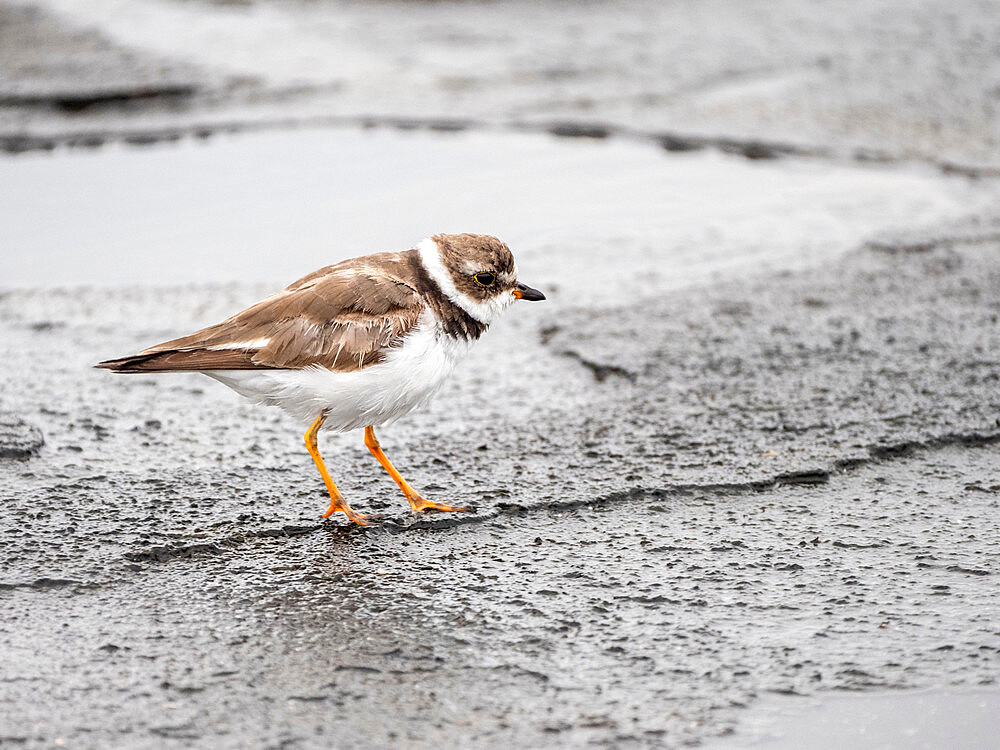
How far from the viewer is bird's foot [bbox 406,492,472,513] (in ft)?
14.6

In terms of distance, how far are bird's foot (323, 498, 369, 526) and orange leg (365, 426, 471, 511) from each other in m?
0.19

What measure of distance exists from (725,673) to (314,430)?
1.94 meters

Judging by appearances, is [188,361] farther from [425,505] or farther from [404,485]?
[425,505]

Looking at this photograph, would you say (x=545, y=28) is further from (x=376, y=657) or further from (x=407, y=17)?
(x=376, y=657)

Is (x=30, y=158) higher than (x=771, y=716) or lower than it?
higher

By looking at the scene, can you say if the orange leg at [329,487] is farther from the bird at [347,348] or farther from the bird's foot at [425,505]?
the bird's foot at [425,505]

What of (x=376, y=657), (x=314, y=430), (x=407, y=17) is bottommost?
(x=376, y=657)

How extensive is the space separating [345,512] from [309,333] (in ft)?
2.27

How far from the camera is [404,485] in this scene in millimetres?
4504

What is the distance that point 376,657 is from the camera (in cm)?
345

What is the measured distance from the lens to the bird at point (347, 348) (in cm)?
439

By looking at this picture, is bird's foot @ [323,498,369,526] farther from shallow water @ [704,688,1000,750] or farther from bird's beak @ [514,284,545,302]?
shallow water @ [704,688,1000,750]

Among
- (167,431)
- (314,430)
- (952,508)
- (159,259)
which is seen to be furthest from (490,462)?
(159,259)

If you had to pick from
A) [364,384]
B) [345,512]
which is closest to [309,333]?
[364,384]
